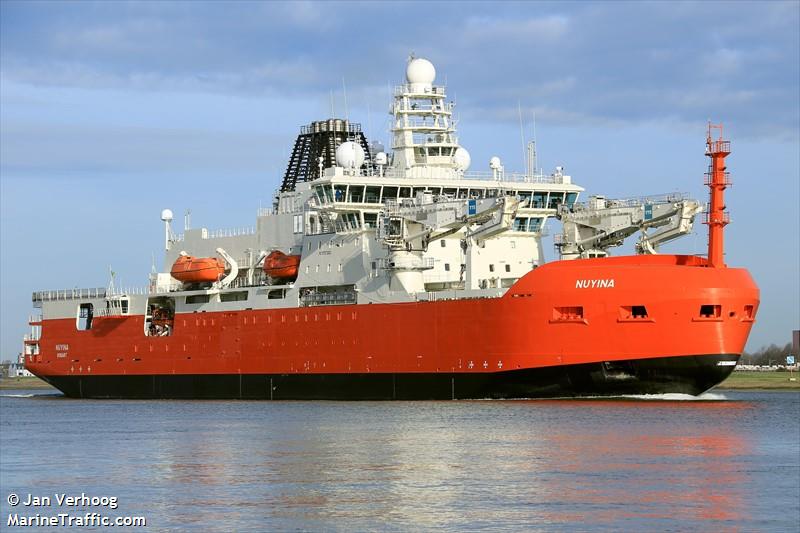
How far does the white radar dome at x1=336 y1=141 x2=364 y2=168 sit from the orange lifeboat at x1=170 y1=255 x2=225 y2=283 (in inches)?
302

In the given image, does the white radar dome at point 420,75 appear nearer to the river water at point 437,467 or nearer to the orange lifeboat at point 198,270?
the orange lifeboat at point 198,270

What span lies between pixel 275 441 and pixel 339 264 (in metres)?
18.8

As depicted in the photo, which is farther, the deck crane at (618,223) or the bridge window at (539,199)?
the bridge window at (539,199)

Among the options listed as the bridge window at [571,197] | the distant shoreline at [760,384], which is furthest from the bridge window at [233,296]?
the distant shoreline at [760,384]

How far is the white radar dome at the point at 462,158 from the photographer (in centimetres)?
5713

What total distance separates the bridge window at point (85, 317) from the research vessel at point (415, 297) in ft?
0.37

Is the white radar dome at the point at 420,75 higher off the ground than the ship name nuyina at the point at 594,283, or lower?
higher

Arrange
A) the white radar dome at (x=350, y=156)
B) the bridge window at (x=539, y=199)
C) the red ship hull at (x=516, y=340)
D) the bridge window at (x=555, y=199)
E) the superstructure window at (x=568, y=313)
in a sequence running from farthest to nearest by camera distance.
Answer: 1. the bridge window at (x=555, y=199)
2. the bridge window at (x=539, y=199)
3. the white radar dome at (x=350, y=156)
4. the superstructure window at (x=568, y=313)
5. the red ship hull at (x=516, y=340)

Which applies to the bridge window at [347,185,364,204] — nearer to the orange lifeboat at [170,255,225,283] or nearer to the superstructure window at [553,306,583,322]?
the orange lifeboat at [170,255,225,283]

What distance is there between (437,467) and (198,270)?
3135cm

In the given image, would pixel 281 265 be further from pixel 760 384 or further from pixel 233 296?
pixel 760 384

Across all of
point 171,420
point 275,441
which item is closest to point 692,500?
point 275,441

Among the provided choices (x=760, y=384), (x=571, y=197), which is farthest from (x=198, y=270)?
(x=760, y=384)

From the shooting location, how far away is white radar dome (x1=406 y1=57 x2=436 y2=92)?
56250mm
